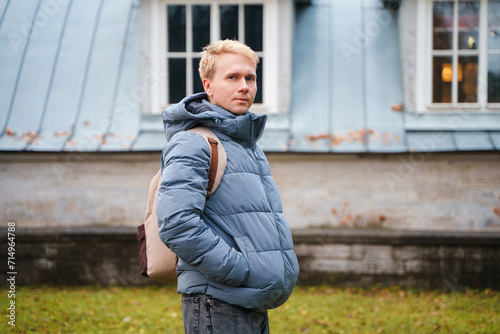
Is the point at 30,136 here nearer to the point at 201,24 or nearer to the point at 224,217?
the point at 201,24

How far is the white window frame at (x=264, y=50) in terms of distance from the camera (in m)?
7.44

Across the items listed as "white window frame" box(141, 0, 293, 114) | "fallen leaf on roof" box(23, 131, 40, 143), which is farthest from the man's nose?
"fallen leaf on roof" box(23, 131, 40, 143)

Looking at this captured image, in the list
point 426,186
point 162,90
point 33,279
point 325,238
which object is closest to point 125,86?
point 162,90

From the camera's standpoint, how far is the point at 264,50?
7.59 metres

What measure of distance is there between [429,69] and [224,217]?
6.11 metres

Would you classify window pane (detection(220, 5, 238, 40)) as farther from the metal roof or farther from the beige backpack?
the beige backpack

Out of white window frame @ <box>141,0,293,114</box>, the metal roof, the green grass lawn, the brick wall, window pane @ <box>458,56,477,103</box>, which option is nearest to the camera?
Answer: the green grass lawn

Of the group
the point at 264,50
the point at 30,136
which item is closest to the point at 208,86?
the point at 264,50

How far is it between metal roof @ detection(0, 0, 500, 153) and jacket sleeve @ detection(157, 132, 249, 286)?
4.81 meters

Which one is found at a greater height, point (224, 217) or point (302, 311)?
point (224, 217)

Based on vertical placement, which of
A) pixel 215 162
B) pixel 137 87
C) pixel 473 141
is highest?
pixel 137 87

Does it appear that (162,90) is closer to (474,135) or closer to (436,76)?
(436,76)

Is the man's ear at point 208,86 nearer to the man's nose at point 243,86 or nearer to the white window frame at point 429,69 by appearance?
the man's nose at point 243,86

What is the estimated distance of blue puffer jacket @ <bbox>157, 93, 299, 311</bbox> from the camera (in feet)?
6.92
